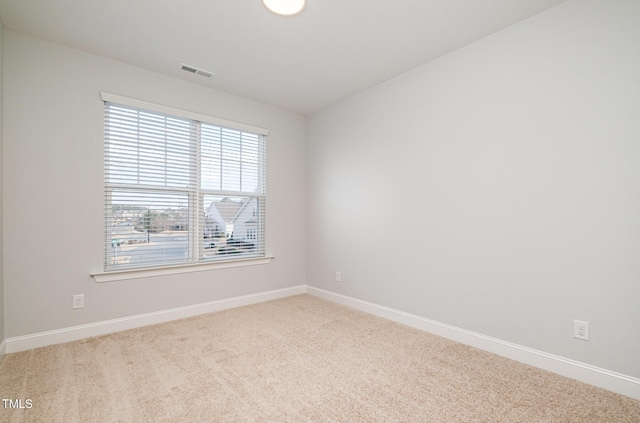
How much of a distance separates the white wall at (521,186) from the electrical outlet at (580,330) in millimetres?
38

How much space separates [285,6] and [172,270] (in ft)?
9.04

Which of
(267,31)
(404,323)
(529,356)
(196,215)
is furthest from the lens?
(196,215)

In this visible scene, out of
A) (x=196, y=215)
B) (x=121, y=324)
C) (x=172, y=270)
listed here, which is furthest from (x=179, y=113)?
(x=121, y=324)

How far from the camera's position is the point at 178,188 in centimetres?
330

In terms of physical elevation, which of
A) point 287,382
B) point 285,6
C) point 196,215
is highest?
point 285,6

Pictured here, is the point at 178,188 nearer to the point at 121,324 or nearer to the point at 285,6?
the point at 121,324

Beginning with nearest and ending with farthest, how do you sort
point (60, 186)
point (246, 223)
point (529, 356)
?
point (529, 356) → point (60, 186) → point (246, 223)

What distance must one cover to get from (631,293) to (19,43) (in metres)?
4.88

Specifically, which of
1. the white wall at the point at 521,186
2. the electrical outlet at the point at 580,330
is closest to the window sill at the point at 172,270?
the white wall at the point at 521,186

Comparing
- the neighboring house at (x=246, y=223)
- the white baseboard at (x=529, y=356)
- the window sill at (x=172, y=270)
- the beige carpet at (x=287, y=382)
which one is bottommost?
the beige carpet at (x=287, y=382)

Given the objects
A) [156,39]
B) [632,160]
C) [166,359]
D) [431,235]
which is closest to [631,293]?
[632,160]

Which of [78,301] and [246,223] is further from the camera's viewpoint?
[246,223]

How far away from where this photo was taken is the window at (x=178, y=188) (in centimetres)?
295

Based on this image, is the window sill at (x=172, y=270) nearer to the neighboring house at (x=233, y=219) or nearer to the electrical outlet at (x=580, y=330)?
the neighboring house at (x=233, y=219)
